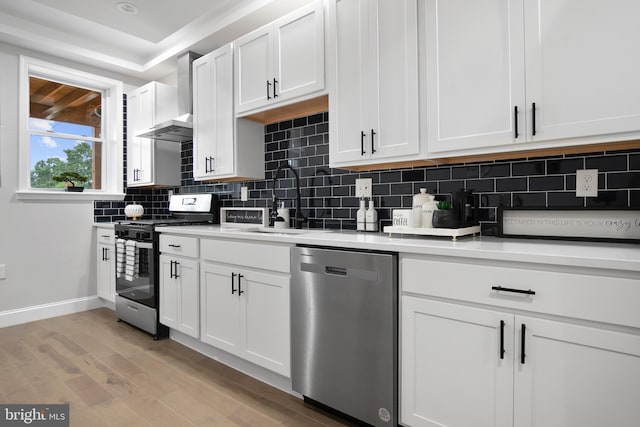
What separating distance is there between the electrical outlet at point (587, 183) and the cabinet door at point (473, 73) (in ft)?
1.28

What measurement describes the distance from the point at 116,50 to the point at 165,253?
245 cm

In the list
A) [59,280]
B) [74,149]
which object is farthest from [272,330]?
[74,149]

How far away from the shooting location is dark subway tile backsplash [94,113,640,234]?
1630mm

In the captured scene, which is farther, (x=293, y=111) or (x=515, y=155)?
(x=293, y=111)

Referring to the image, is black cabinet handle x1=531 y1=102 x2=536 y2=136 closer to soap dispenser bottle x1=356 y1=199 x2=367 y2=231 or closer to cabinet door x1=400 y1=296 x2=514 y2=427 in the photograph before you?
cabinet door x1=400 y1=296 x2=514 y2=427

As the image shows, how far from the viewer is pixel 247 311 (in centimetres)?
222

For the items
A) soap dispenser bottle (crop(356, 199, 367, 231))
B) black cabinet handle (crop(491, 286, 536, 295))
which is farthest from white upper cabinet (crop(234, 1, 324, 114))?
black cabinet handle (crop(491, 286, 536, 295))

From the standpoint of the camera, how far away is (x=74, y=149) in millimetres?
3922

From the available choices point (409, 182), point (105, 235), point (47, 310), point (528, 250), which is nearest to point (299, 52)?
point (409, 182)

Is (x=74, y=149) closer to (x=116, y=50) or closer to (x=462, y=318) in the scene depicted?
(x=116, y=50)

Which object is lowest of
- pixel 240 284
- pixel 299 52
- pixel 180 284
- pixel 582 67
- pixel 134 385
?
pixel 134 385

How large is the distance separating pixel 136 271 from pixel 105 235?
3.12ft

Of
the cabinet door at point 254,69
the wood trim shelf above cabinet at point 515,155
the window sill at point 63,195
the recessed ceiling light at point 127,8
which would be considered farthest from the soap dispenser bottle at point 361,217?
the window sill at point 63,195

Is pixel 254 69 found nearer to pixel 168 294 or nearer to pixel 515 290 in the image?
pixel 168 294
